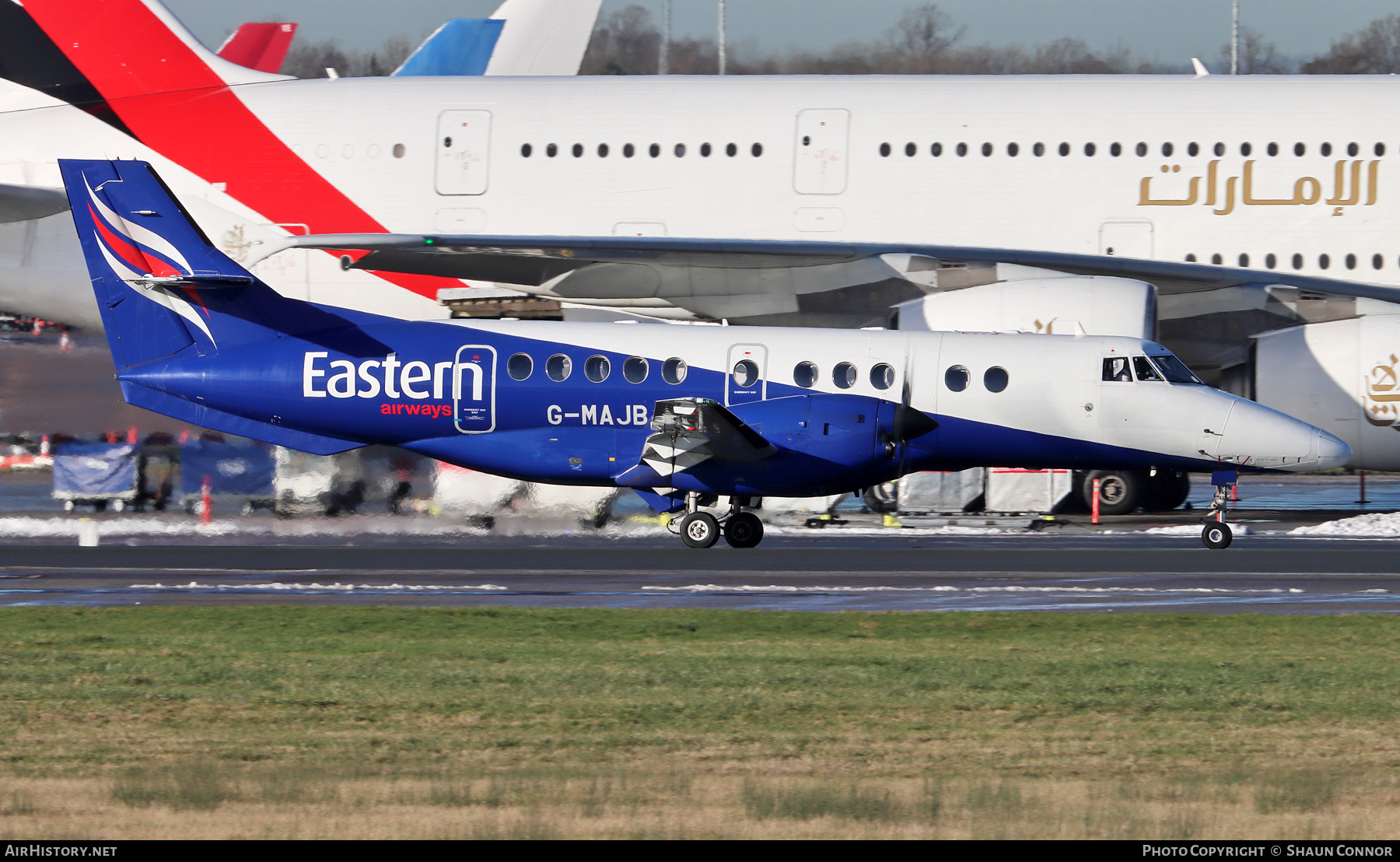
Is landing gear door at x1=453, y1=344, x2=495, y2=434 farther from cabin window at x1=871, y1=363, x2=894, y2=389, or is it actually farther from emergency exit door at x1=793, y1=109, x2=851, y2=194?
emergency exit door at x1=793, y1=109, x2=851, y2=194

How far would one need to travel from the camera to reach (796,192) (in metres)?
22.7

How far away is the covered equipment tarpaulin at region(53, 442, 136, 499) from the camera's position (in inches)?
862

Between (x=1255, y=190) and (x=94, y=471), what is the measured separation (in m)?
16.5

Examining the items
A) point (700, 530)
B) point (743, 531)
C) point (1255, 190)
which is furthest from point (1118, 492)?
point (700, 530)

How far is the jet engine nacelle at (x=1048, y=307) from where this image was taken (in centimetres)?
2105

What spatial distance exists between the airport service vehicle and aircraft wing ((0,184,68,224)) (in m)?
4.47

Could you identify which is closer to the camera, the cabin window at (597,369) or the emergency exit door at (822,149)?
the cabin window at (597,369)

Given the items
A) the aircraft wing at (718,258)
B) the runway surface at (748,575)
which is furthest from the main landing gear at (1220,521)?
the aircraft wing at (718,258)

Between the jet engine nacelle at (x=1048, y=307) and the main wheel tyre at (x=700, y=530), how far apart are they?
5.03 m

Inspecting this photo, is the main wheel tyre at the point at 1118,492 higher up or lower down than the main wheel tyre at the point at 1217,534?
higher up

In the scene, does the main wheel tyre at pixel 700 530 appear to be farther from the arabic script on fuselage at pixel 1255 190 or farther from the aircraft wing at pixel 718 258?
the arabic script on fuselage at pixel 1255 190

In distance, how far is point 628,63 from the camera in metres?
55.7

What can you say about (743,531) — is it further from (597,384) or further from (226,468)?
(226,468)

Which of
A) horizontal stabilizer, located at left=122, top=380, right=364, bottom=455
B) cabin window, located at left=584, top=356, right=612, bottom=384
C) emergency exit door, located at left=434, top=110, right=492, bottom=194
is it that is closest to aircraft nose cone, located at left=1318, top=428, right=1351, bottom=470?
cabin window, located at left=584, top=356, right=612, bottom=384
